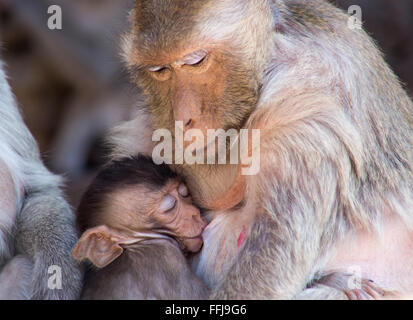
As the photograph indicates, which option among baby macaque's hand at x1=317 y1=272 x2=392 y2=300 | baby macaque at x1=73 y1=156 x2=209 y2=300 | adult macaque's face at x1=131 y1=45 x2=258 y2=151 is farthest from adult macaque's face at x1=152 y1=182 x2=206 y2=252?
baby macaque's hand at x1=317 y1=272 x2=392 y2=300

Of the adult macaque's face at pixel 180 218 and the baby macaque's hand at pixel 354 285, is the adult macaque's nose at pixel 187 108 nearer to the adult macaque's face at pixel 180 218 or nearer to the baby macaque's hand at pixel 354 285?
the adult macaque's face at pixel 180 218

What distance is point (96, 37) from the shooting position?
850cm

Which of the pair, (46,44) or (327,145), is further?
(46,44)

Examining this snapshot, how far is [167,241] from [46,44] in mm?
4996

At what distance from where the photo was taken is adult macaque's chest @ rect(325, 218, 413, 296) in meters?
3.97

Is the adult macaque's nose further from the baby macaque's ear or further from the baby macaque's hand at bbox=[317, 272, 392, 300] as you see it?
the baby macaque's hand at bbox=[317, 272, 392, 300]

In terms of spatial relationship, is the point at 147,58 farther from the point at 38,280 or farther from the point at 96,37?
the point at 96,37

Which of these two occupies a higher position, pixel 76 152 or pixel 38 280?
pixel 38 280

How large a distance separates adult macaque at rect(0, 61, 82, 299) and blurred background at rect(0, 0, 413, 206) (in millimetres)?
3139

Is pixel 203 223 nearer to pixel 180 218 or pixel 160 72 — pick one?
pixel 180 218

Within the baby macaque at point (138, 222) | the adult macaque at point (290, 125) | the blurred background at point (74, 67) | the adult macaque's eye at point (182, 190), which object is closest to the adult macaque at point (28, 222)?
the baby macaque at point (138, 222)

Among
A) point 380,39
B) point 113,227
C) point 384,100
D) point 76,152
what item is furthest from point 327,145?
point 76,152

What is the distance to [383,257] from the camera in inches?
158

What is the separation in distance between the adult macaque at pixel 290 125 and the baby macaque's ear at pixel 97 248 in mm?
500
